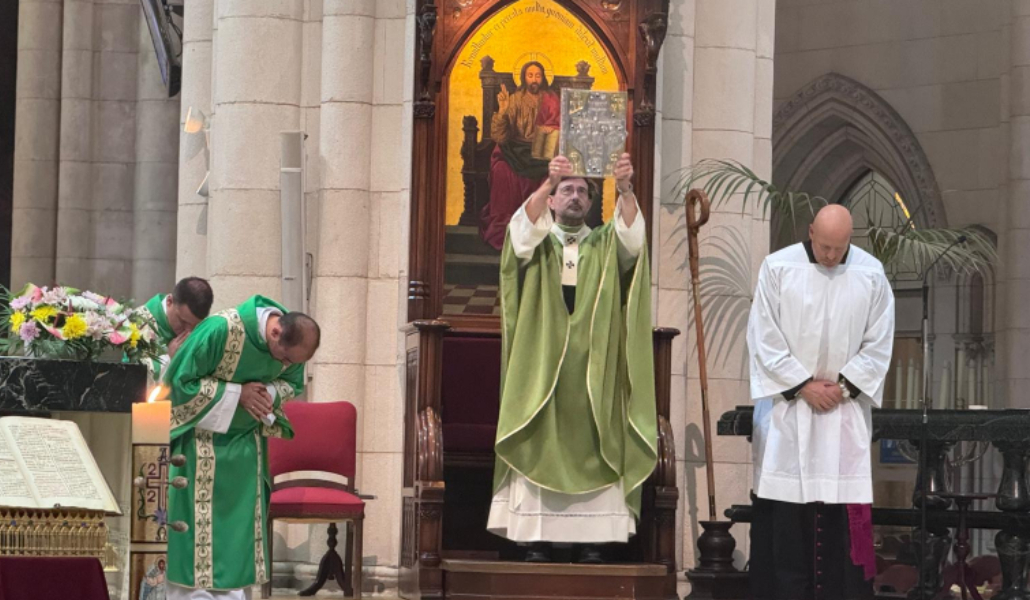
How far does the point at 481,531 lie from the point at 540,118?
1.94 m

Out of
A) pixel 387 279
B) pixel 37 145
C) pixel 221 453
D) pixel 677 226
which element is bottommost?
pixel 221 453

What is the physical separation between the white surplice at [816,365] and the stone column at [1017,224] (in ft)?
20.5

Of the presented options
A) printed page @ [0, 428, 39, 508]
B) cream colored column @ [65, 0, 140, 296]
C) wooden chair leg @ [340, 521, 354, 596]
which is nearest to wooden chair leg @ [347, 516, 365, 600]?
wooden chair leg @ [340, 521, 354, 596]

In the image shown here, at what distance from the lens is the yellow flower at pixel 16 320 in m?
5.80

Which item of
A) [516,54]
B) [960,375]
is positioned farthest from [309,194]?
[960,375]

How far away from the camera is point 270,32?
9.60 metres

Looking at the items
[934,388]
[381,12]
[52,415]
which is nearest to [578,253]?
[381,12]

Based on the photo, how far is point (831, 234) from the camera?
7953 millimetres

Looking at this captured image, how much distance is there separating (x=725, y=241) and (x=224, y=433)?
133 inches

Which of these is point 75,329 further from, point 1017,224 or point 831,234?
point 1017,224

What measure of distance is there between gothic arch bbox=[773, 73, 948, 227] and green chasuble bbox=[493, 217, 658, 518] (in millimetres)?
8169

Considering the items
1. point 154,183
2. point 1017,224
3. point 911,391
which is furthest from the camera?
point 911,391

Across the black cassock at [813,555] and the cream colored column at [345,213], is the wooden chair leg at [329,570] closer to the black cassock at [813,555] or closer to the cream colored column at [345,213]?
the cream colored column at [345,213]

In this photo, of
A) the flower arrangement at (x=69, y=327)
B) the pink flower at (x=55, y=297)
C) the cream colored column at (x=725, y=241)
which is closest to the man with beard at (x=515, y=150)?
the cream colored column at (x=725, y=241)
